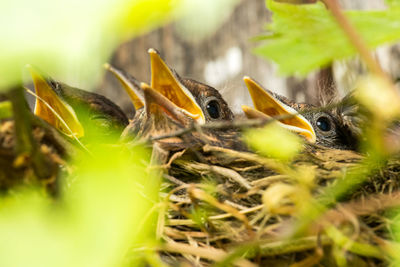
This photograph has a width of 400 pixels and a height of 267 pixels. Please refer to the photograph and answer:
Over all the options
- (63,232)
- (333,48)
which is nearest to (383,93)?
(333,48)

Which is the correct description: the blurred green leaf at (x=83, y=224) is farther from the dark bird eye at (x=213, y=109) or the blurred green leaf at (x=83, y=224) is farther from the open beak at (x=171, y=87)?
the dark bird eye at (x=213, y=109)

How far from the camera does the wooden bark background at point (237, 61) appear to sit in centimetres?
166

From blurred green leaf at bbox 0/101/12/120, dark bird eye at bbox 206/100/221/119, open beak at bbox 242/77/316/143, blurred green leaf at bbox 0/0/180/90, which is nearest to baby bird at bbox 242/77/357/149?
open beak at bbox 242/77/316/143

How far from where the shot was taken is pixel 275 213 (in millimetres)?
564

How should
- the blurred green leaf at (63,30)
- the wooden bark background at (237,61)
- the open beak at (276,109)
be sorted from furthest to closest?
the wooden bark background at (237,61)
the open beak at (276,109)
the blurred green leaf at (63,30)

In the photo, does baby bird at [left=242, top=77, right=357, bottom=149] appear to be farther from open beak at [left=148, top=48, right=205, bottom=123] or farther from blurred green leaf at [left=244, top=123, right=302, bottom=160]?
blurred green leaf at [left=244, top=123, right=302, bottom=160]

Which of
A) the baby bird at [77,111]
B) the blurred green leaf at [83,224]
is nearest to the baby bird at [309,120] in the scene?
the baby bird at [77,111]

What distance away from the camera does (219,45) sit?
187 centimetres

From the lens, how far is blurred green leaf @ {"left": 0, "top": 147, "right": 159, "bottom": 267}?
32 centimetres

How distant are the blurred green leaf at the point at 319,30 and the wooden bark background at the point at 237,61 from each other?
95 centimetres

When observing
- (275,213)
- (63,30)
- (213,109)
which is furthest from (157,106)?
(63,30)

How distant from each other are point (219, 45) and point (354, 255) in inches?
54.6

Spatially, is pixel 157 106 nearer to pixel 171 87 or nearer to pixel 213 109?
pixel 171 87

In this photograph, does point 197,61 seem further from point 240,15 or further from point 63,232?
point 63,232
